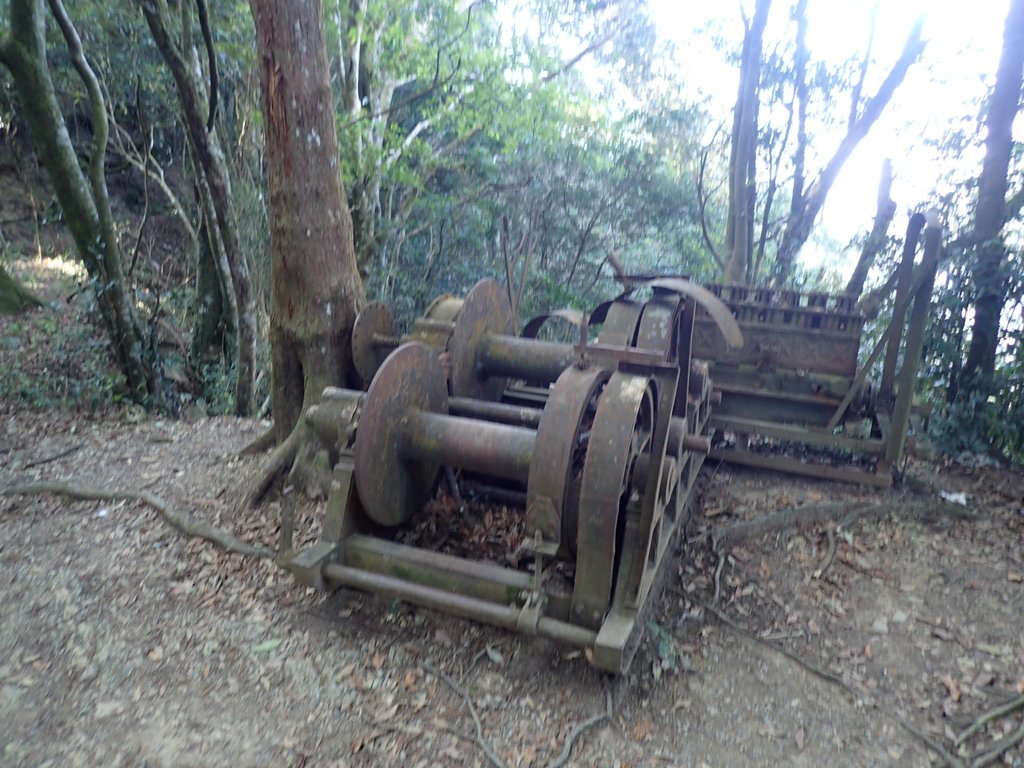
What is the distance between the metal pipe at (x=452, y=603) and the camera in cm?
291


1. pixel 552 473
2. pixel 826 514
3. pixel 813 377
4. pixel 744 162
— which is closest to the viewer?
pixel 552 473

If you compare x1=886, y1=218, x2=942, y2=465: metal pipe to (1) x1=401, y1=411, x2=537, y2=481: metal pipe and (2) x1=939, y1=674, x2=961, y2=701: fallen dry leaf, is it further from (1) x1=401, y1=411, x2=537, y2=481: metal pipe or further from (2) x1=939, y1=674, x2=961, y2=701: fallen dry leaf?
(1) x1=401, y1=411, x2=537, y2=481: metal pipe

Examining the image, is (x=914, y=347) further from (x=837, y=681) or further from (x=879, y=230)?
(x=837, y=681)

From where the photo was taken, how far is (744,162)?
30.0ft

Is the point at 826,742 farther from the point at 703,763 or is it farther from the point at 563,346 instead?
the point at 563,346

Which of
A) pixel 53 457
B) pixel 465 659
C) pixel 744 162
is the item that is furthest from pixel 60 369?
pixel 744 162

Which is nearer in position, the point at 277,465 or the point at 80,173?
the point at 277,465

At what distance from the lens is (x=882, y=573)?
4.30m

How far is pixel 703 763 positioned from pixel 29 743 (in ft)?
9.17

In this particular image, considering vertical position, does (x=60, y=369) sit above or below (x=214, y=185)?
below

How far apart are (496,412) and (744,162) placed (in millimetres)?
6911

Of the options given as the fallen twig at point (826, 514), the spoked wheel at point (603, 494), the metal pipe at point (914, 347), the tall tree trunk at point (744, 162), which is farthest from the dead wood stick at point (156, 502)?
the tall tree trunk at point (744, 162)

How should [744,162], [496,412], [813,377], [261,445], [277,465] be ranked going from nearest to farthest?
1. [496,412]
2. [277,465]
3. [261,445]
4. [813,377]
5. [744,162]

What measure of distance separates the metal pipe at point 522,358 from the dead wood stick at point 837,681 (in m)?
1.83
